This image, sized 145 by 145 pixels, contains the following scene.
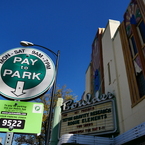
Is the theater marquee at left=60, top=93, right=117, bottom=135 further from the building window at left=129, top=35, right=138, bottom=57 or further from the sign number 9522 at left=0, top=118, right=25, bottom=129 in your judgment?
the sign number 9522 at left=0, top=118, right=25, bottom=129

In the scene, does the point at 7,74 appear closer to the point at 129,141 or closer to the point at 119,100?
the point at 129,141

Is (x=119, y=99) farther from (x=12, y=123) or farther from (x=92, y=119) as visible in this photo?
(x=12, y=123)

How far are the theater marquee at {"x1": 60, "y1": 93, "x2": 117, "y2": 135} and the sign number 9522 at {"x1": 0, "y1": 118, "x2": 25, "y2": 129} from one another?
863 centimetres

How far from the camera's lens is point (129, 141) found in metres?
8.45

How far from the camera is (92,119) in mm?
11977

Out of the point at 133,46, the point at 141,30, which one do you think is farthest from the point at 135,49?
the point at 141,30

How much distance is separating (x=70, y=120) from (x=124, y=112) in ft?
14.2

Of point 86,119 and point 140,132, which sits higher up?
point 86,119

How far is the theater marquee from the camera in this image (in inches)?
440

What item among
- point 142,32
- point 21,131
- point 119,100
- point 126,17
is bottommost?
point 21,131

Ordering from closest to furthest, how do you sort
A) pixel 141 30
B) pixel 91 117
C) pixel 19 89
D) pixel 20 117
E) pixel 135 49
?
pixel 20 117 → pixel 19 89 → pixel 141 30 → pixel 135 49 → pixel 91 117

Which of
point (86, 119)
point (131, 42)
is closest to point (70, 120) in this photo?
point (86, 119)

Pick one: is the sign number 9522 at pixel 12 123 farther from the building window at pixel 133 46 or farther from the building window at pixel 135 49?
the building window at pixel 133 46

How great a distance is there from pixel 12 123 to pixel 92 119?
9.45 metres
